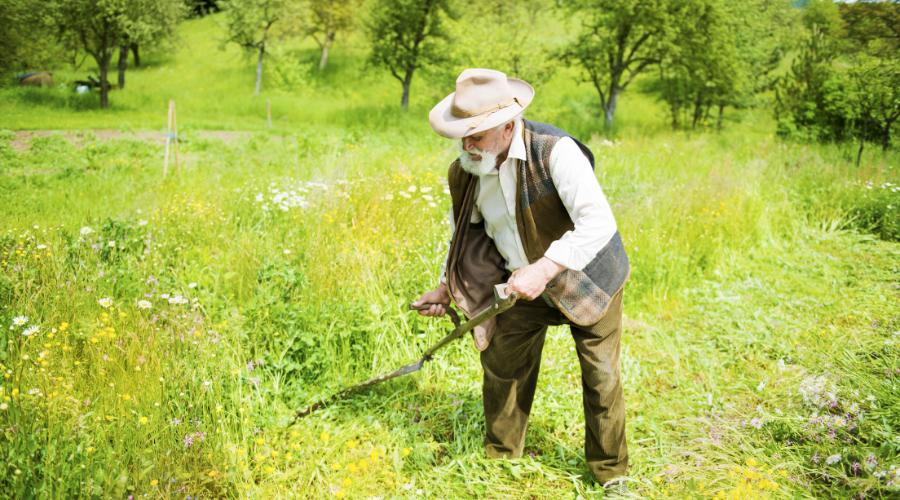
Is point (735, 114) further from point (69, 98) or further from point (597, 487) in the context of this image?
point (69, 98)

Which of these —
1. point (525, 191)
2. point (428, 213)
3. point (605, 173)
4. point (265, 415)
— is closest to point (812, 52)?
point (605, 173)

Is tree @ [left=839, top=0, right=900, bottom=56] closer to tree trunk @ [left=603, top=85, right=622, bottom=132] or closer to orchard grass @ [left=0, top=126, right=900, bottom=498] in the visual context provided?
orchard grass @ [left=0, top=126, right=900, bottom=498]

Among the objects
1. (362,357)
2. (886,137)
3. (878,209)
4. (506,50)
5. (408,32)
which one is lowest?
(362,357)

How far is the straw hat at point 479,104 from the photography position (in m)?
2.11

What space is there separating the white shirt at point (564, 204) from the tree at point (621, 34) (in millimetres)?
13546

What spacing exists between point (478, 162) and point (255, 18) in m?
20.3

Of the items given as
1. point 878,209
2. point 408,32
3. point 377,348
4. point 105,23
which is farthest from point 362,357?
point 408,32

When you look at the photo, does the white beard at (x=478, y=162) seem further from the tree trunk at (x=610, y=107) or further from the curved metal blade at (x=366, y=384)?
the tree trunk at (x=610, y=107)

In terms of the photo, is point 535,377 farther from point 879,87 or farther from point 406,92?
point 406,92

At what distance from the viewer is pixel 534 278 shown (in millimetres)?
1991

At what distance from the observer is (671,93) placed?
16.9 m

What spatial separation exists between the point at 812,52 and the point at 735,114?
14.6 feet

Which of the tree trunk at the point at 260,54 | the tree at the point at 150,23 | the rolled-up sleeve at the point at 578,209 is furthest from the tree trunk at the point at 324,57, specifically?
the rolled-up sleeve at the point at 578,209

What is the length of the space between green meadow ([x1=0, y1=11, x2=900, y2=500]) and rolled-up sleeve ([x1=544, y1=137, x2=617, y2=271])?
1127 millimetres
